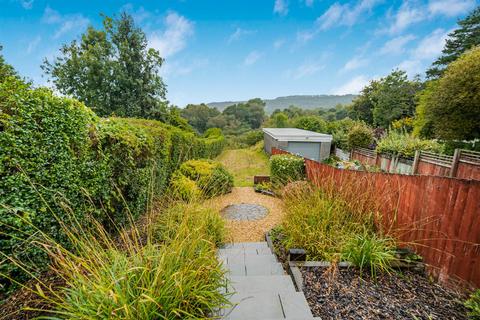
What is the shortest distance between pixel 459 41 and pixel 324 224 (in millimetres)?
31877

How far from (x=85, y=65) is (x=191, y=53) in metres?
7.87

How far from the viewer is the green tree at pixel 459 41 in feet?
65.9

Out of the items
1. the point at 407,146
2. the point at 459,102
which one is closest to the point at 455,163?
the point at 407,146

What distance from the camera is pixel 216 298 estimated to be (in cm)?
155

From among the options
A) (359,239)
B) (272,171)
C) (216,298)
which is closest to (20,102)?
(216,298)

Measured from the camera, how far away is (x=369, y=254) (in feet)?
7.36

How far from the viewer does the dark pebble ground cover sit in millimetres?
1712

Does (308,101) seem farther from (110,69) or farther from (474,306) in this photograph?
(474,306)

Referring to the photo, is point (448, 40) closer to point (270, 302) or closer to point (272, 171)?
point (272, 171)

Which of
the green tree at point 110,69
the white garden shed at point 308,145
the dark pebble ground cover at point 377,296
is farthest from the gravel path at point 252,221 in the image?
the green tree at point 110,69

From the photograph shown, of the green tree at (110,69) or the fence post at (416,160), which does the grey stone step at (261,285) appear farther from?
the green tree at (110,69)

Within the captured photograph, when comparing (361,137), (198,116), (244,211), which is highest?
(198,116)

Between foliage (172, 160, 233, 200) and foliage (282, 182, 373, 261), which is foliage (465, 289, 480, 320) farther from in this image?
foliage (172, 160, 233, 200)

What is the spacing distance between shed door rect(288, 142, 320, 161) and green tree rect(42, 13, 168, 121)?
32.6ft
